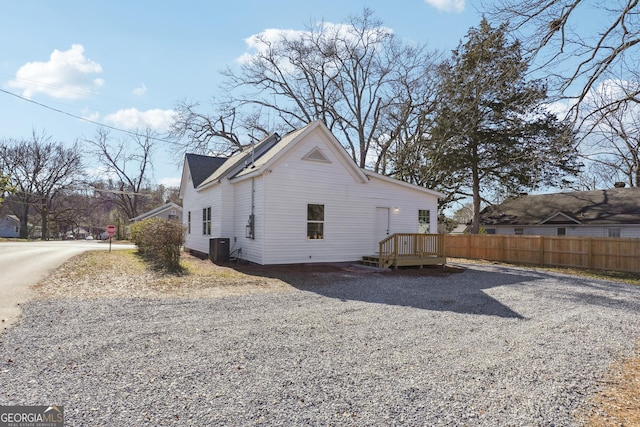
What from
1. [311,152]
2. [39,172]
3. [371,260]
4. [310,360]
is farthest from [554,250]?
[39,172]

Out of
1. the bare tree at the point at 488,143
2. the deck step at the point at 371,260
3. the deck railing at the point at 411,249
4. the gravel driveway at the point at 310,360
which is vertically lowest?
the gravel driveway at the point at 310,360

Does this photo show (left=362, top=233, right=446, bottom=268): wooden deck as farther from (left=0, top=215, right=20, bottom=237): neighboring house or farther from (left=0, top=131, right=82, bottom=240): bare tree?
(left=0, top=215, right=20, bottom=237): neighboring house

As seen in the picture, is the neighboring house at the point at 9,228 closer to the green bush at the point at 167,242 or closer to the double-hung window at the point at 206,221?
the double-hung window at the point at 206,221

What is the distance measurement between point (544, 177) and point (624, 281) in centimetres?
1174

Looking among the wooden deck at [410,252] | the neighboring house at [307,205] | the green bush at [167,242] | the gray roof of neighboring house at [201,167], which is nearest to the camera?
the green bush at [167,242]

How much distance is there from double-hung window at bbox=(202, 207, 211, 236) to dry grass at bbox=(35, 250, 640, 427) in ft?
10.5

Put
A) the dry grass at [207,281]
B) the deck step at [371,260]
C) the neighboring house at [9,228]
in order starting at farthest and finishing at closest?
the neighboring house at [9,228] → the deck step at [371,260] → the dry grass at [207,281]

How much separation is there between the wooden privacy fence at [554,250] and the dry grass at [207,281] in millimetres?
1645

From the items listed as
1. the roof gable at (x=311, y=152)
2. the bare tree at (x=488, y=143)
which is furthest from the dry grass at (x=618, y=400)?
the bare tree at (x=488, y=143)

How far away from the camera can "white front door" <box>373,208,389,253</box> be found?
1533 centimetres

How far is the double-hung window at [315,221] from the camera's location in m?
13.7

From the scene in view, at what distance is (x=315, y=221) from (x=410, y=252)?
3818mm

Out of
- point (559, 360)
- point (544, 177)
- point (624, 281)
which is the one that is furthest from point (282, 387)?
point (544, 177)

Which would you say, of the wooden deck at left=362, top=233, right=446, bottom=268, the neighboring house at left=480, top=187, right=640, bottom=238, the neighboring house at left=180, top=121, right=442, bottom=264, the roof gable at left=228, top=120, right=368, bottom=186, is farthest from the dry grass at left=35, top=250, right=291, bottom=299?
the neighboring house at left=480, top=187, right=640, bottom=238
